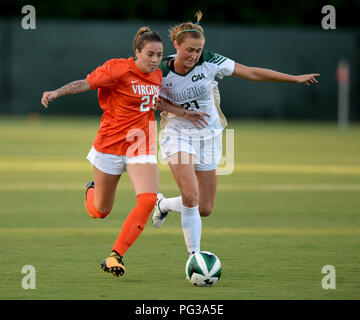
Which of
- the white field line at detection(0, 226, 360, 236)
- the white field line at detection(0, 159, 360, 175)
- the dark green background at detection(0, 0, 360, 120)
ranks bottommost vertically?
the white field line at detection(0, 226, 360, 236)

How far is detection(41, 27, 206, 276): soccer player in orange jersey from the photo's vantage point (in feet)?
25.5

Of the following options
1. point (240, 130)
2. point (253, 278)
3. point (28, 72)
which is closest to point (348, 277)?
point (253, 278)

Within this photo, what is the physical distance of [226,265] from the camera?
8438 millimetres

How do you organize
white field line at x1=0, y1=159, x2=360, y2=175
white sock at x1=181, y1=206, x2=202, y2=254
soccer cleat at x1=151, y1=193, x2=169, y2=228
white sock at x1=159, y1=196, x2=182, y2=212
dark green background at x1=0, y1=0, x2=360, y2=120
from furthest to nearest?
1. dark green background at x1=0, y1=0, x2=360, y2=120
2. white field line at x1=0, y1=159, x2=360, y2=175
3. soccer cleat at x1=151, y1=193, x2=169, y2=228
4. white sock at x1=159, y1=196, x2=182, y2=212
5. white sock at x1=181, y1=206, x2=202, y2=254

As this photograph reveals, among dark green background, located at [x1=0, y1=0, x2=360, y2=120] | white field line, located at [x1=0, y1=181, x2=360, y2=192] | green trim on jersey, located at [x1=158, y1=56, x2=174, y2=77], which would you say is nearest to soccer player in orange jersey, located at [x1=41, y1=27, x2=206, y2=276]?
green trim on jersey, located at [x1=158, y1=56, x2=174, y2=77]

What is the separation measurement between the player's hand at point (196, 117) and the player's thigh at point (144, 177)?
0.86m

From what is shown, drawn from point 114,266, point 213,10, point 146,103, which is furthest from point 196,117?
point 213,10

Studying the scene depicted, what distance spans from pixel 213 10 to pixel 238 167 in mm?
26392

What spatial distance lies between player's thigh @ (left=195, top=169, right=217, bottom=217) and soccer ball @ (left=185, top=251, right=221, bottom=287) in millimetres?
1605

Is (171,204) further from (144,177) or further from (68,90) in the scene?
(68,90)

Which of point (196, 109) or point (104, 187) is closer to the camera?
point (104, 187)

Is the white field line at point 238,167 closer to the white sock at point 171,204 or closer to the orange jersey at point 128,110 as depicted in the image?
the white sock at point 171,204

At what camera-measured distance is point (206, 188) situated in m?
9.07

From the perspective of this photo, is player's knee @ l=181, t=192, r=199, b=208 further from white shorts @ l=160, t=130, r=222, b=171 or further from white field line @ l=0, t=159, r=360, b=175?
white field line @ l=0, t=159, r=360, b=175
